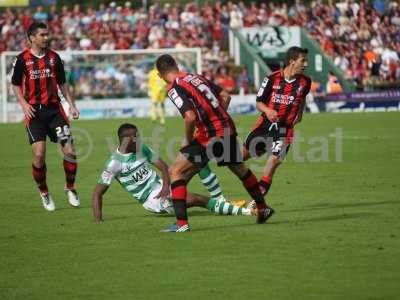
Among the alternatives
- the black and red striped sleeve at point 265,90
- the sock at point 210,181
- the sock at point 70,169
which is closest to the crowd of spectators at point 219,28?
Answer: the sock at point 70,169

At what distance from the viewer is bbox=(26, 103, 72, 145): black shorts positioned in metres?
13.6

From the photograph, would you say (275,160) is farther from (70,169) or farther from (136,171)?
(70,169)

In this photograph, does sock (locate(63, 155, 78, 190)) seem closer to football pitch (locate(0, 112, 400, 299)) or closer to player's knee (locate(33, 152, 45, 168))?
football pitch (locate(0, 112, 400, 299))

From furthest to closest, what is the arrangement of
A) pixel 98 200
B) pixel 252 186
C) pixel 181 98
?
pixel 98 200
pixel 252 186
pixel 181 98

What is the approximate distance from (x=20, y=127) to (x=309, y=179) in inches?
660

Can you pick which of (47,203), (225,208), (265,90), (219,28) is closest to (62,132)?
(47,203)

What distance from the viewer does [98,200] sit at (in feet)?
40.2

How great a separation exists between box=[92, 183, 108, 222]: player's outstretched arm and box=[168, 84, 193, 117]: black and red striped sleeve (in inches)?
71.6

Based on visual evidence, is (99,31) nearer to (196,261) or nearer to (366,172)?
(366,172)

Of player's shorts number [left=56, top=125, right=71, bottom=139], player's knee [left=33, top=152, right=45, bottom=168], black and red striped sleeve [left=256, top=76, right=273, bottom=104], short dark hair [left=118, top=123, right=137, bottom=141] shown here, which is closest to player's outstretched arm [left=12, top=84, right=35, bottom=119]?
player's shorts number [left=56, top=125, right=71, bottom=139]

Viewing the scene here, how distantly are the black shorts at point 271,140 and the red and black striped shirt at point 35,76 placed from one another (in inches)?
106

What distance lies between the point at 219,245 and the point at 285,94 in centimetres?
369

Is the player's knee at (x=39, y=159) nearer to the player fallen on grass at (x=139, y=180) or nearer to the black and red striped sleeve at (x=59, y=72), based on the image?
the black and red striped sleeve at (x=59, y=72)

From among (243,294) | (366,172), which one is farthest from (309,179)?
(243,294)
